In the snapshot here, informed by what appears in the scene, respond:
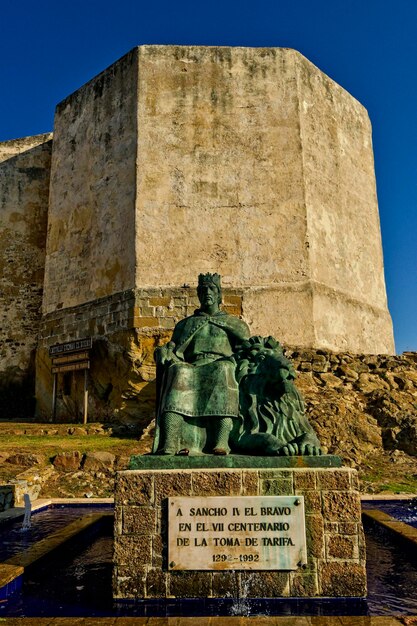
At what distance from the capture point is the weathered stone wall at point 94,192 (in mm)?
14820

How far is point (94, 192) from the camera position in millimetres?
15836

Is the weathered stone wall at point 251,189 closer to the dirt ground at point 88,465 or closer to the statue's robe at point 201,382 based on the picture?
the dirt ground at point 88,465

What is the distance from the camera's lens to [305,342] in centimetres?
1356

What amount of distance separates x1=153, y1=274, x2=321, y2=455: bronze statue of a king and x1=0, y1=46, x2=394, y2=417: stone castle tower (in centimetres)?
907

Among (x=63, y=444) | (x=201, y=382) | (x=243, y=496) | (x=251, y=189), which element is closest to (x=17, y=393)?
(x=63, y=444)

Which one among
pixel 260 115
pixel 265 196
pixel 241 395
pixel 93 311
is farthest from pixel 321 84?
pixel 241 395

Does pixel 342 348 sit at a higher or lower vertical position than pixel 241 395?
higher

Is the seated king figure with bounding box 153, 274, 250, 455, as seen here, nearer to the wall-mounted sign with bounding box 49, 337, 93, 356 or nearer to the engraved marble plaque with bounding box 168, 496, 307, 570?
the engraved marble plaque with bounding box 168, 496, 307, 570

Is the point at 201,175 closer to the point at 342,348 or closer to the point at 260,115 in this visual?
the point at 260,115

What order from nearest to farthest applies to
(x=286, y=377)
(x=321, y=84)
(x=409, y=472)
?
(x=286, y=377)
(x=409, y=472)
(x=321, y=84)

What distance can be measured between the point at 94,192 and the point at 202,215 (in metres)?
3.33

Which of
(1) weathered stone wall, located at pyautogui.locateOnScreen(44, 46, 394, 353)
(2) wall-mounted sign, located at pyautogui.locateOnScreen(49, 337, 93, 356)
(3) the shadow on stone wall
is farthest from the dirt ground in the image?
(3) the shadow on stone wall

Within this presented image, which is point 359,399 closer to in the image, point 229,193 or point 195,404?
point 229,193

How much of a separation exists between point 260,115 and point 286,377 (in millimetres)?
11729
